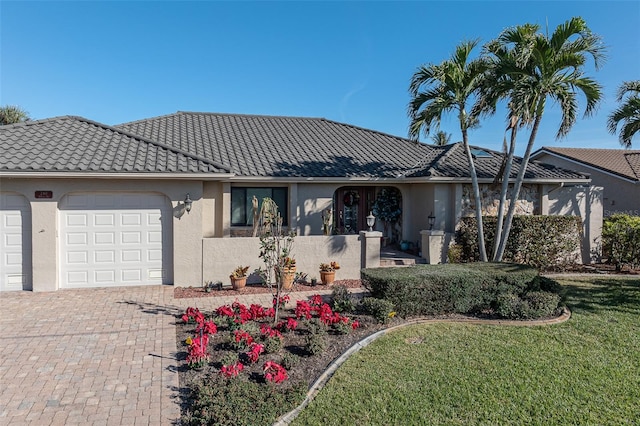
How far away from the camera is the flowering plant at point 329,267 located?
471 inches

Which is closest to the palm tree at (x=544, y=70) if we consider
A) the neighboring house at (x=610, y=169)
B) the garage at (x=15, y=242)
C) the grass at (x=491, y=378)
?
the grass at (x=491, y=378)

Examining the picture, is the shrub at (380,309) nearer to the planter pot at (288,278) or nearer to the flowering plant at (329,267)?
the planter pot at (288,278)

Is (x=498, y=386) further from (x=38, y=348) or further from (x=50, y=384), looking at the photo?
(x=38, y=348)

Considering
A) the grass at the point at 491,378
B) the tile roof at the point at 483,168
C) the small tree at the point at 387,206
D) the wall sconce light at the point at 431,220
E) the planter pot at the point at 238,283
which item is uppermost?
the tile roof at the point at 483,168

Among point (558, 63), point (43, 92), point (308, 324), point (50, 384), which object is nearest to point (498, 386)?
point (308, 324)

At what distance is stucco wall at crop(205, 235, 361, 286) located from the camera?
11406 mm

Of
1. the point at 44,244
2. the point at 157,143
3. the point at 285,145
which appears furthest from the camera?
the point at 285,145

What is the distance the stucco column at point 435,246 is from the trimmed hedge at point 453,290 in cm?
435

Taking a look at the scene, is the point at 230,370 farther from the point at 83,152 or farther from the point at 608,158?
the point at 608,158

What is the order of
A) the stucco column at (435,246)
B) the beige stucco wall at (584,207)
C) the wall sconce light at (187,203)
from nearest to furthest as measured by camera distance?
the wall sconce light at (187,203)
the stucco column at (435,246)
the beige stucco wall at (584,207)

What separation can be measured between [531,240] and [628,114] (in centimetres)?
563

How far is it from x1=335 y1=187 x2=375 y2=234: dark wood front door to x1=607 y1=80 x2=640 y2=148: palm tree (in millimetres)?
9392

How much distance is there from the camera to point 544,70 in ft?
35.7

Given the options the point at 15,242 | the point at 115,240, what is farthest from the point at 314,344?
the point at 15,242
